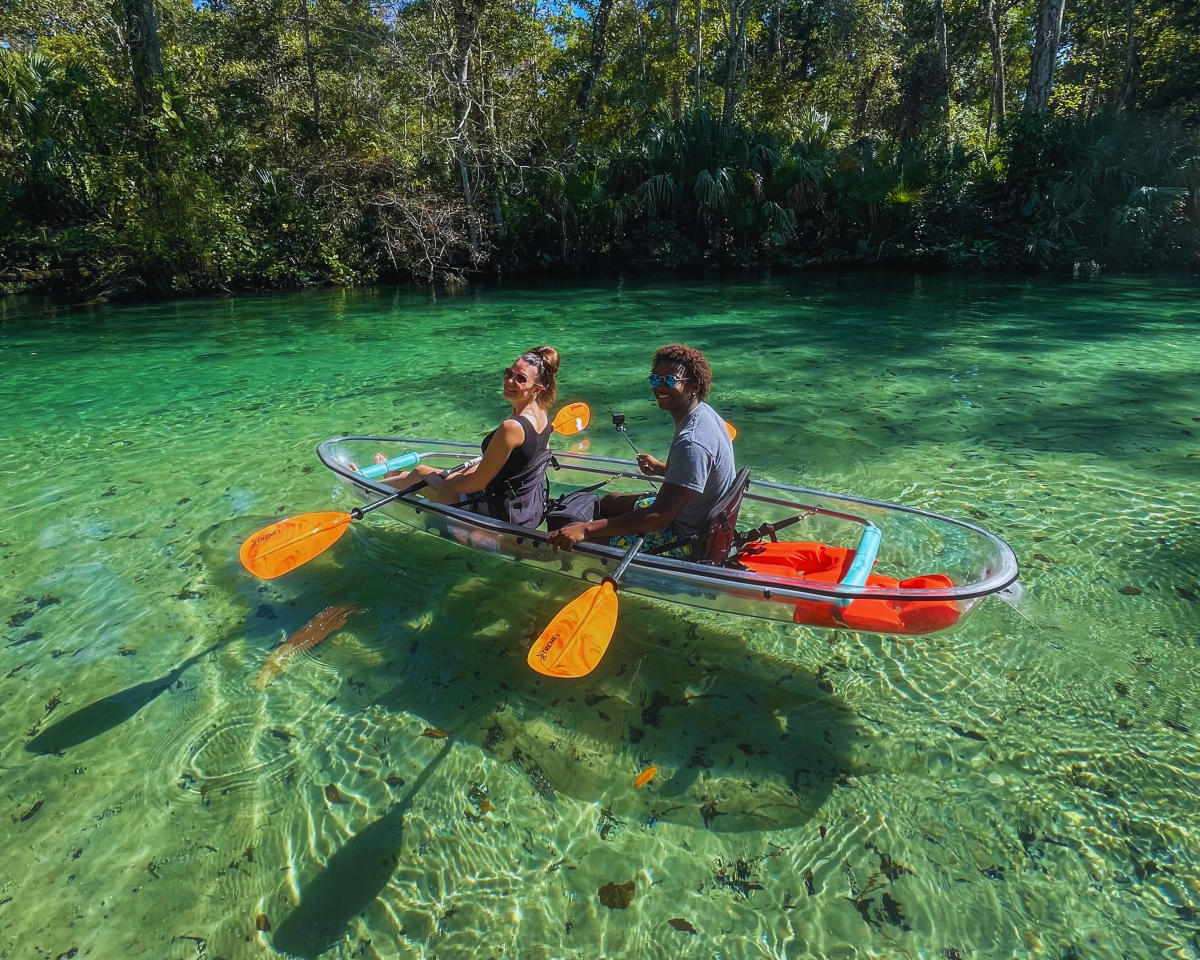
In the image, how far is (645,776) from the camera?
10.8 ft

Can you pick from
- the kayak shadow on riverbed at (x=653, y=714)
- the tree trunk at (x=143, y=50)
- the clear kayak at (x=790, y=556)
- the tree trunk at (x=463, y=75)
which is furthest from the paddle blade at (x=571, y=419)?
the tree trunk at (x=143, y=50)

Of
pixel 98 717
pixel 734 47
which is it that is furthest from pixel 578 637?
pixel 734 47

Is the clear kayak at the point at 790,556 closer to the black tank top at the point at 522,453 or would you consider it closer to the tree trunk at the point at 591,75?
the black tank top at the point at 522,453

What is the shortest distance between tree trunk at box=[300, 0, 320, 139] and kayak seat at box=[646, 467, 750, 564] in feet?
74.7

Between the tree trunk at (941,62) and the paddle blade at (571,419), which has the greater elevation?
the tree trunk at (941,62)

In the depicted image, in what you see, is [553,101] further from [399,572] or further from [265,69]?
[399,572]

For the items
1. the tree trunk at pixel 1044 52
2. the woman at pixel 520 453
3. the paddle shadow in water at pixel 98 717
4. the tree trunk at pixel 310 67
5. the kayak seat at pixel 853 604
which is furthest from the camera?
the tree trunk at pixel 310 67

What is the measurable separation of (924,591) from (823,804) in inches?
40.7

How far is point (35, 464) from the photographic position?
7.14 m

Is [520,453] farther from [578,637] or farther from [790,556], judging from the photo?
[790,556]

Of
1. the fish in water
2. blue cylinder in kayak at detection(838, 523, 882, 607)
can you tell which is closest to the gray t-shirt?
blue cylinder in kayak at detection(838, 523, 882, 607)

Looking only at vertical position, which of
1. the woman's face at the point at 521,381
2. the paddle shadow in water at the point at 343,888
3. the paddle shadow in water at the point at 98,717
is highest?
the woman's face at the point at 521,381

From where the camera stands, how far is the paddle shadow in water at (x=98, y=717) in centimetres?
355

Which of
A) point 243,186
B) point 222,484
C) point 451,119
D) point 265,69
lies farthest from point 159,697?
point 265,69
